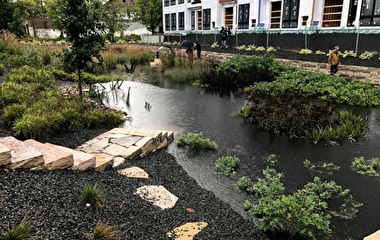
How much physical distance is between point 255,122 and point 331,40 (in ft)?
31.7

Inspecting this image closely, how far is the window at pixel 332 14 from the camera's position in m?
18.5

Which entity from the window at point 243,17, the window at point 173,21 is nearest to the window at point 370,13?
the window at point 243,17

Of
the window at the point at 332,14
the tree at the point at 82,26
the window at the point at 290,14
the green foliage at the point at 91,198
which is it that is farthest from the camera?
the window at the point at 290,14

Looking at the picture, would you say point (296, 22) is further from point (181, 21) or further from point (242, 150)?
point (181, 21)

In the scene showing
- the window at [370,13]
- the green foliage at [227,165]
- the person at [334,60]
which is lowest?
the green foliage at [227,165]

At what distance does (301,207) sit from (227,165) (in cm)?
218

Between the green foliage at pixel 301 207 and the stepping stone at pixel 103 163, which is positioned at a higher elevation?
the stepping stone at pixel 103 163

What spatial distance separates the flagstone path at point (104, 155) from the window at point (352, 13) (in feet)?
49.1

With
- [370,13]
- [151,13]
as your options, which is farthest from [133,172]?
[151,13]

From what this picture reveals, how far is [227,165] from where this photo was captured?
6.09 metres

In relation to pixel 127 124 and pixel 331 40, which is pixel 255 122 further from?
pixel 331 40

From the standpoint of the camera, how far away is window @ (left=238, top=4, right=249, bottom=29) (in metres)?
24.2

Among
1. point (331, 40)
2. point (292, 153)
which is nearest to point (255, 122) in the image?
point (292, 153)

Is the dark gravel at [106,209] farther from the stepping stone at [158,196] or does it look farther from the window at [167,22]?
the window at [167,22]
